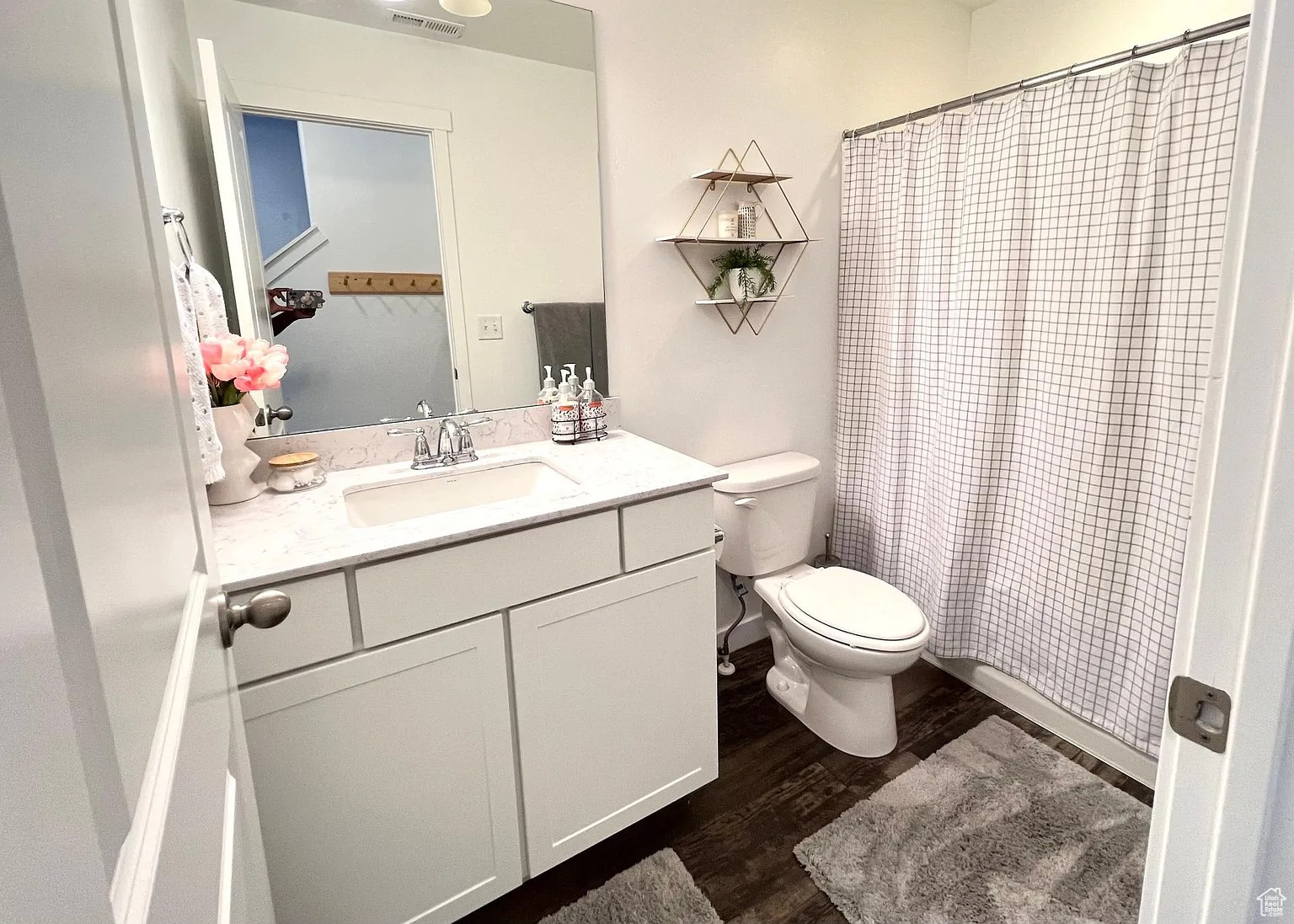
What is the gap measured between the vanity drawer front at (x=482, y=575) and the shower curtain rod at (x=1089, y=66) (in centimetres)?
159

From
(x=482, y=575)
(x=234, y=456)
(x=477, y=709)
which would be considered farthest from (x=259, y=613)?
(x=234, y=456)

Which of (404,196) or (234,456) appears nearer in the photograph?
(234,456)

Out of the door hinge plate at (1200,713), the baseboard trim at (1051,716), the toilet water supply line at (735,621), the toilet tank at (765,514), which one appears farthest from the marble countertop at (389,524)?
the baseboard trim at (1051,716)

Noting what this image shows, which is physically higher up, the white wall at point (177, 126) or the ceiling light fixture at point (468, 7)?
the ceiling light fixture at point (468, 7)

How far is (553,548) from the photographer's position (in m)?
1.31

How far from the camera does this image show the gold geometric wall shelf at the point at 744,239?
206 cm

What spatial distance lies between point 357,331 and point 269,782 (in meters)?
1.00

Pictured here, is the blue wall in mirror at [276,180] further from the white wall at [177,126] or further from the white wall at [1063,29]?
the white wall at [1063,29]

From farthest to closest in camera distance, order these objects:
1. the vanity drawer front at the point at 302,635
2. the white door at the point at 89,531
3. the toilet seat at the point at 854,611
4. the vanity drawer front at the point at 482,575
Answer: the toilet seat at the point at 854,611 → the vanity drawer front at the point at 482,575 → the vanity drawer front at the point at 302,635 → the white door at the point at 89,531

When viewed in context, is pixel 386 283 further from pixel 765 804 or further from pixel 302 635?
pixel 765 804

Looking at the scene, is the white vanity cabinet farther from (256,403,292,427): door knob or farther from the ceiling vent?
the ceiling vent

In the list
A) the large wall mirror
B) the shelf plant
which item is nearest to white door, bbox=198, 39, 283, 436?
the large wall mirror

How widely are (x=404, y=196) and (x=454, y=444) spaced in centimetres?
62

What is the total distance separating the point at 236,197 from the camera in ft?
4.68
